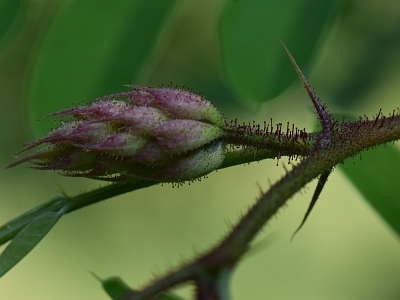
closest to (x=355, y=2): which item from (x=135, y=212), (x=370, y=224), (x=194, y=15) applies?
(x=194, y=15)

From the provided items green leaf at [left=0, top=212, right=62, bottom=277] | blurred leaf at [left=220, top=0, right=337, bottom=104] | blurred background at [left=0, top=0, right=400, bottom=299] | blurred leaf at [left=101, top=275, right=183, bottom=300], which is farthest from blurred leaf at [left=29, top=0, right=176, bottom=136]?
blurred background at [left=0, top=0, right=400, bottom=299]

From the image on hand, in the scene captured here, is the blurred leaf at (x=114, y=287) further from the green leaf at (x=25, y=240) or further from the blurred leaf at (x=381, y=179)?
the blurred leaf at (x=381, y=179)

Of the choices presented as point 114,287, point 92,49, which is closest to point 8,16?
point 92,49

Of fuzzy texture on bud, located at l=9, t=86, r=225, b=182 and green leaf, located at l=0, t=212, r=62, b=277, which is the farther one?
green leaf, located at l=0, t=212, r=62, b=277

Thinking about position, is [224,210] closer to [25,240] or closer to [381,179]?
[381,179]

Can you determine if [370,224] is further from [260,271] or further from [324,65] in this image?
[324,65]

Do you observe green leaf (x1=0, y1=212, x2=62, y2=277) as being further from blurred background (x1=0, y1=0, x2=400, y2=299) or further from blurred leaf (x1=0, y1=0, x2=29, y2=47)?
blurred background (x1=0, y1=0, x2=400, y2=299)

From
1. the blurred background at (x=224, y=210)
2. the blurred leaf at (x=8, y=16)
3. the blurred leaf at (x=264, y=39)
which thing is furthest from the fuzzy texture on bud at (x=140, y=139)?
the blurred background at (x=224, y=210)
